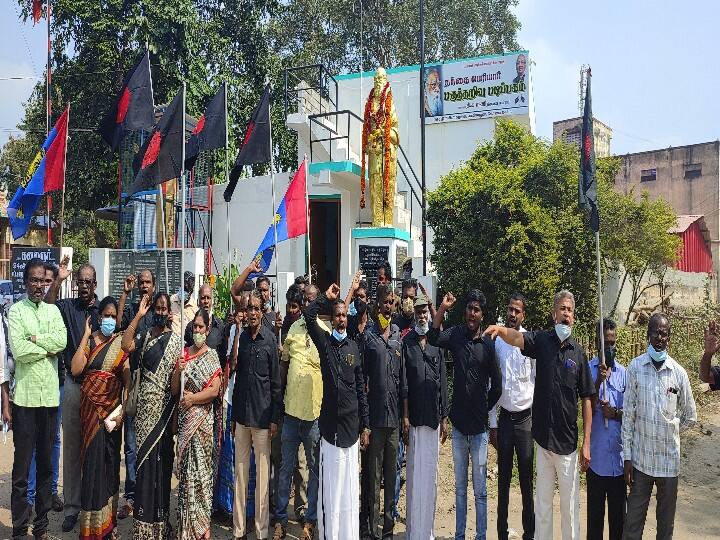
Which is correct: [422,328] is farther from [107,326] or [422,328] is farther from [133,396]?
[107,326]

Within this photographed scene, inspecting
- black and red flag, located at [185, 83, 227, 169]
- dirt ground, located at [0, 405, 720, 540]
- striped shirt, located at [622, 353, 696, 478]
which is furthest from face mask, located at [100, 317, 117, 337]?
Answer: striped shirt, located at [622, 353, 696, 478]

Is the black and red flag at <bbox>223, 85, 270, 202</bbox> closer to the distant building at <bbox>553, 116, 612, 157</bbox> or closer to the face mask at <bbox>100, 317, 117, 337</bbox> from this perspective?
the face mask at <bbox>100, 317, 117, 337</bbox>

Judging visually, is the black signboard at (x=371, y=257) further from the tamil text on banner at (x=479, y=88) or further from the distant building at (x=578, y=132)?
the distant building at (x=578, y=132)

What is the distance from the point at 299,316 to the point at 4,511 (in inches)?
131

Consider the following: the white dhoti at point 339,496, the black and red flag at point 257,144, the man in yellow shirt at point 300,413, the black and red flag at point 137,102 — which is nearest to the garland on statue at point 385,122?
the black and red flag at point 257,144

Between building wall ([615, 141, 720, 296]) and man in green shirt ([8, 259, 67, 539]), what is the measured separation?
1159 inches

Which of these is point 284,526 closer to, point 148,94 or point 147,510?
point 147,510

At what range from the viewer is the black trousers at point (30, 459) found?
4969mm

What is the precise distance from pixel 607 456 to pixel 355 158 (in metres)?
10.8

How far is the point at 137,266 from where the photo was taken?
Result: 39.4ft

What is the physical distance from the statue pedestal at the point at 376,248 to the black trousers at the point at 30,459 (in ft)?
21.3

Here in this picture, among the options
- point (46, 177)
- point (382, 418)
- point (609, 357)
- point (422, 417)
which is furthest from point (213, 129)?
point (609, 357)

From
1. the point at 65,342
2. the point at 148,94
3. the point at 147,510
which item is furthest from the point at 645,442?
the point at 148,94

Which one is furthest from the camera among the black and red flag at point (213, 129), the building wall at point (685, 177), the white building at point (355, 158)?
the building wall at point (685, 177)
